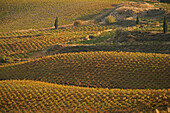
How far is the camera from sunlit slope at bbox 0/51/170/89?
41.5 m

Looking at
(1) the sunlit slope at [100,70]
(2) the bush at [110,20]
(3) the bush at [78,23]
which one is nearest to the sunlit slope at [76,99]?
(1) the sunlit slope at [100,70]

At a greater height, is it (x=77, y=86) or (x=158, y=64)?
(x=158, y=64)

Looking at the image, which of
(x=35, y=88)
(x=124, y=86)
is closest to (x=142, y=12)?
(x=124, y=86)

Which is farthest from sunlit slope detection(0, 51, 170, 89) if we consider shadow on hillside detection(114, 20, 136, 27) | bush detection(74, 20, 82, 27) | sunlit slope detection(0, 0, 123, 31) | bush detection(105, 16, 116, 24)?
sunlit slope detection(0, 0, 123, 31)

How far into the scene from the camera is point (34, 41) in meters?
64.6

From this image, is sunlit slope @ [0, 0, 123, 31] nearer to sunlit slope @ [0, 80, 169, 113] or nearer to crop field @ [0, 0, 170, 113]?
crop field @ [0, 0, 170, 113]

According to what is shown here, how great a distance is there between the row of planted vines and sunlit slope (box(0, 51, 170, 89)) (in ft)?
Result: 36.9

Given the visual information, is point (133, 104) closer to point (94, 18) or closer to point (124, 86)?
point (124, 86)

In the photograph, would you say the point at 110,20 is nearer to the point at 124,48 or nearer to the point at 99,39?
the point at 99,39

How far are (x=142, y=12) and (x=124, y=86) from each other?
1795 inches

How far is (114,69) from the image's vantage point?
44.0 m

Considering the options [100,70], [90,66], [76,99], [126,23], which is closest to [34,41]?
[90,66]

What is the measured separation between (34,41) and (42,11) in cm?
4024

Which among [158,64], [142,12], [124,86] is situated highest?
[142,12]
